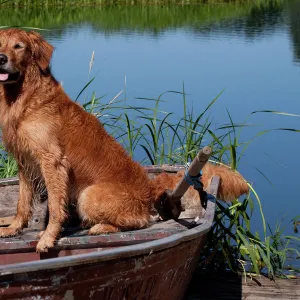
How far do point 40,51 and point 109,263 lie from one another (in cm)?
146

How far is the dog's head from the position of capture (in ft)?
15.4

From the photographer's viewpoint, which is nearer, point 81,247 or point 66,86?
point 81,247

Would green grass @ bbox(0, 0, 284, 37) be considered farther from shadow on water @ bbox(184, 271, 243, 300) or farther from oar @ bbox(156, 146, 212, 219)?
oar @ bbox(156, 146, 212, 219)

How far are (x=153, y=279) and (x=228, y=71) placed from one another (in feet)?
36.1

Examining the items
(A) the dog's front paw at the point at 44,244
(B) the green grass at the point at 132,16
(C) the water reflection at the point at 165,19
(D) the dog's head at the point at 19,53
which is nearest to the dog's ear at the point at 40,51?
(D) the dog's head at the point at 19,53

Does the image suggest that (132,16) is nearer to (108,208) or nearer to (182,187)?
(182,187)

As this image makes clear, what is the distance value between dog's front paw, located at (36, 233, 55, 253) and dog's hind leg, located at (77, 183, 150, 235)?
384 mm

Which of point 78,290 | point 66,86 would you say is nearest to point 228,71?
point 66,86

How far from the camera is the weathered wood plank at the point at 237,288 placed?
625cm

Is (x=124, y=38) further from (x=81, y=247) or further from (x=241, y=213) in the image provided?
(x=81, y=247)

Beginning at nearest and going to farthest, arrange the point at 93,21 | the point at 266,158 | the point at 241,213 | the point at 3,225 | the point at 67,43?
the point at 3,225, the point at 241,213, the point at 266,158, the point at 67,43, the point at 93,21

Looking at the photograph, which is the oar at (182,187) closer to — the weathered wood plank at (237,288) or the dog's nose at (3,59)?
the weathered wood plank at (237,288)

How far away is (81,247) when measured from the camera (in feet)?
15.1

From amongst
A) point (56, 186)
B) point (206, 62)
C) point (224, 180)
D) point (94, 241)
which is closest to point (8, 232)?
point (56, 186)
